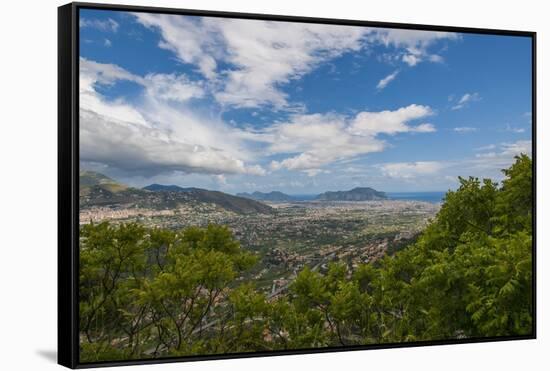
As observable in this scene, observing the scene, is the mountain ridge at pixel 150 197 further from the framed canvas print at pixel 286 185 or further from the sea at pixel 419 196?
the sea at pixel 419 196

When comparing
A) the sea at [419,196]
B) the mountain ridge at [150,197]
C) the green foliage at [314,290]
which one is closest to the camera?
the mountain ridge at [150,197]

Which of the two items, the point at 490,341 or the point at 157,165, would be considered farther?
the point at 490,341

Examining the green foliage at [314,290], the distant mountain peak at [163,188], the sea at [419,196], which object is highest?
the distant mountain peak at [163,188]

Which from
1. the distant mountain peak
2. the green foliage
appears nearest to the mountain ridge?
the distant mountain peak

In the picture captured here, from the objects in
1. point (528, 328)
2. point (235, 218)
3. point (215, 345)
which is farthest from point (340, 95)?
point (528, 328)

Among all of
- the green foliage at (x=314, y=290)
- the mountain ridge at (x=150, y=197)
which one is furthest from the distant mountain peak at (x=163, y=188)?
the green foliage at (x=314, y=290)

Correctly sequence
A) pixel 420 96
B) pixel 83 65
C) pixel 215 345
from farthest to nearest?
pixel 420 96, pixel 215 345, pixel 83 65

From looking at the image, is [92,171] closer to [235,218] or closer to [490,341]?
[235,218]
